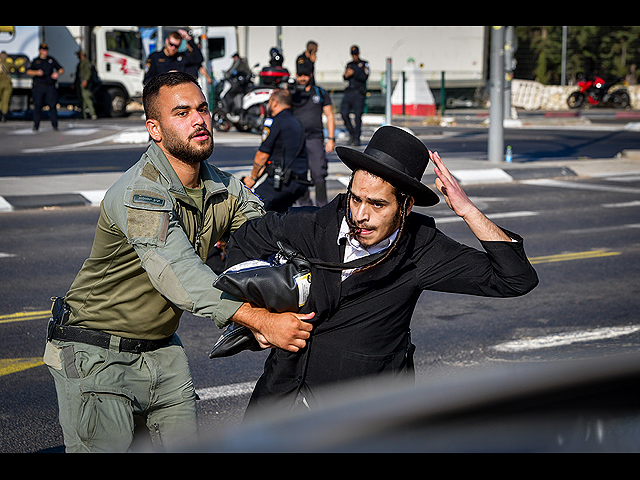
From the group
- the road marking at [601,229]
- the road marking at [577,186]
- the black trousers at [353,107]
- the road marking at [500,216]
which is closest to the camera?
the road marking at [601,229]

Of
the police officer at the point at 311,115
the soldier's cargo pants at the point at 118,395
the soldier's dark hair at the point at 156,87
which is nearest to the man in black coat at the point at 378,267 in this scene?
the soldier's cargo pants at the point at 118,395

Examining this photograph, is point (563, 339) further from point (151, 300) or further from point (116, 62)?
point (116, 62)

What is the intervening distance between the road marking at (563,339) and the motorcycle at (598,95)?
29804 mm

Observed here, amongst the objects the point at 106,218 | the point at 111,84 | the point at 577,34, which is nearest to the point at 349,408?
the point at 106,218

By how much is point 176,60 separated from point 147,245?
1216 centimetres

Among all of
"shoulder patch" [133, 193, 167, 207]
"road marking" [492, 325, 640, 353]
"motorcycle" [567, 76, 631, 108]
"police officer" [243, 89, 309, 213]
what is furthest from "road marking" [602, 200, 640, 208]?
"motorcycle" [567, 76, 631, 108]

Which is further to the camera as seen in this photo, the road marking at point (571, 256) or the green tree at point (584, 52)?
the green tree at point (584, 52)

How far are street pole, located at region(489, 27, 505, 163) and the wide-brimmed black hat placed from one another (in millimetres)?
13299

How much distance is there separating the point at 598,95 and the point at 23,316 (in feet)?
105

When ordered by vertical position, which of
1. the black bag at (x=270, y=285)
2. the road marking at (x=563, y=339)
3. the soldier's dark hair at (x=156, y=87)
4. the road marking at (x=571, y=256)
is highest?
the soldier's dark hair at (x=156, y=87)

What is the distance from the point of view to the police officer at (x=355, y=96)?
1862cm

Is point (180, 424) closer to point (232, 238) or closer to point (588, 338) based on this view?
point (232, 238)

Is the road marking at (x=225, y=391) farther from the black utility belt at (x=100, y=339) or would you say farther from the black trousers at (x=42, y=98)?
the black trousers at (x=42, y=98)

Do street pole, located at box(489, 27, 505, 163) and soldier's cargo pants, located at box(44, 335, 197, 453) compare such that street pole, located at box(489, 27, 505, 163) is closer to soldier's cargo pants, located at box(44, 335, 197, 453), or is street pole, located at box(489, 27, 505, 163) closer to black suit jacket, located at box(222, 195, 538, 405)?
black suit jacket, located at box(222, 195, 538, 405)
